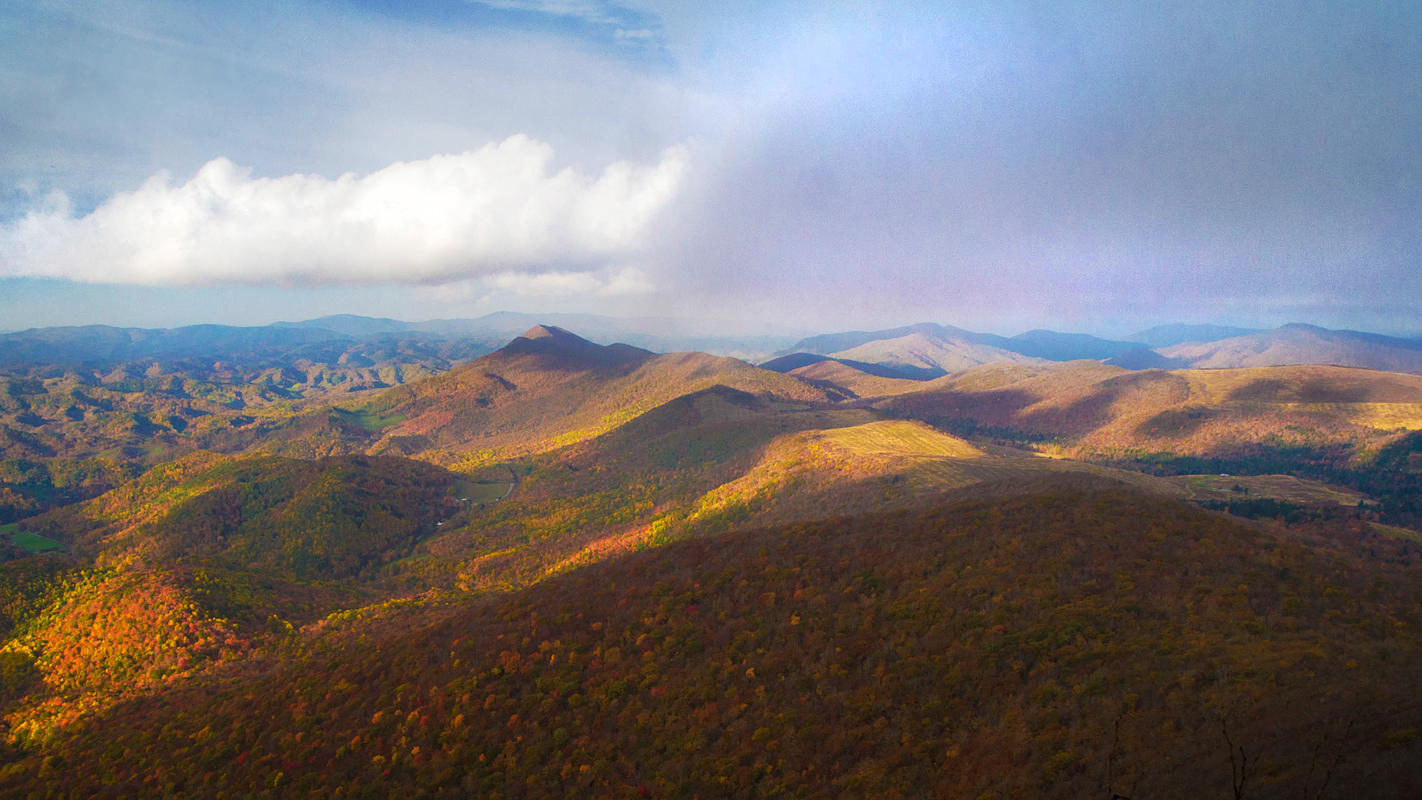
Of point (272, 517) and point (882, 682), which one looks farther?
point (272, 517)

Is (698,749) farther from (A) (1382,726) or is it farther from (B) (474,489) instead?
(B) (474,489)

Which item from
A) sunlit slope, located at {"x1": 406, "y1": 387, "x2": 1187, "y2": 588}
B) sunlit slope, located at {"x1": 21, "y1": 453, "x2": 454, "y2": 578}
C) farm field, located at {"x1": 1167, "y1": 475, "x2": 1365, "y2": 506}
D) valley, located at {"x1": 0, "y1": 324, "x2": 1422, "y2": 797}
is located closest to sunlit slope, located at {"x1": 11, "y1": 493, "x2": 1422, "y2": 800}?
valley, located at {"x1": 0, "y1": 324, "x2": 1422, "y2": 797}

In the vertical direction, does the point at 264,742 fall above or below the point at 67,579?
above

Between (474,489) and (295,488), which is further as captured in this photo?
(474,489)

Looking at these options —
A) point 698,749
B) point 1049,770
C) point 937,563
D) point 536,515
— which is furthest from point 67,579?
point 1049,770

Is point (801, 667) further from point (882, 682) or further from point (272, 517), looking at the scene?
point (272, 517)

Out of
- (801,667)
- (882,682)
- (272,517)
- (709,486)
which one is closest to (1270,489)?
(709,486)
